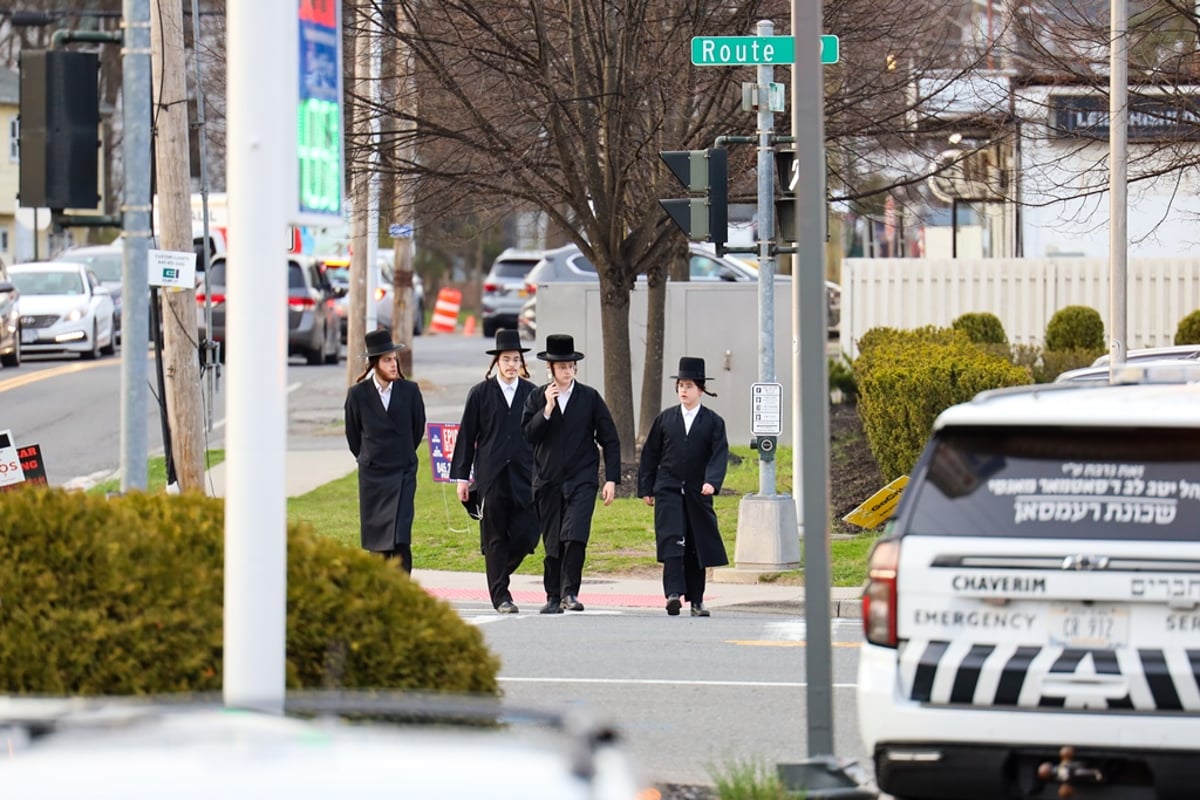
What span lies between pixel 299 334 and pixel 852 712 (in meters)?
26.0

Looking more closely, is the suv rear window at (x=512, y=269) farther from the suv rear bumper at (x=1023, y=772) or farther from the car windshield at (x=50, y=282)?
the suv rear bumper at (x=1023, y=772)

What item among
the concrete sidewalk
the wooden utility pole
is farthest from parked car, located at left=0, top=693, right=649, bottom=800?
the wooden utility pole

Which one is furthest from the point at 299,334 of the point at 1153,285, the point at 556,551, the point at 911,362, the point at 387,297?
the point at 556,551

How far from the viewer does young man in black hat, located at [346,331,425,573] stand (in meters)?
12.2

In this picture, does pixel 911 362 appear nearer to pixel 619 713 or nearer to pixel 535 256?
pixel 619 713

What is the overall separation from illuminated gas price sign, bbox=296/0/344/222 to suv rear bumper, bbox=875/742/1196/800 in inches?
104

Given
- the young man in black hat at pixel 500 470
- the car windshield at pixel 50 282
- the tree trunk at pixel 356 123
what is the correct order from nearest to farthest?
1. the young man in black hat at pixel 500 470
2. the tree trunk at pixel 356 123
3. the car windshield at pixel 50 282

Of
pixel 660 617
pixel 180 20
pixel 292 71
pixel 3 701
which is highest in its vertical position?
pixel 180 20

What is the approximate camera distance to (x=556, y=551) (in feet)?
42.0

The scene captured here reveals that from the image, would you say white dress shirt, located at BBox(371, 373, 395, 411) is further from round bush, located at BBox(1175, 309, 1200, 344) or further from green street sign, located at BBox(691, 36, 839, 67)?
round bush, located at BBox(1175, 309, 1200, 344)

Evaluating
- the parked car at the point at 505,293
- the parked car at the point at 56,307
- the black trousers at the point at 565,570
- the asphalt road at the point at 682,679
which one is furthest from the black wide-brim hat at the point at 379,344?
the parked car at the point at 505,293

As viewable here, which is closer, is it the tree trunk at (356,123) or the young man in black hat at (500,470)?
the young man in black hat at (500,470)

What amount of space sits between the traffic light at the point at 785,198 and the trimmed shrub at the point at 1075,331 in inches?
539

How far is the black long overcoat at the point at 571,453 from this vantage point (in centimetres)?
1257
